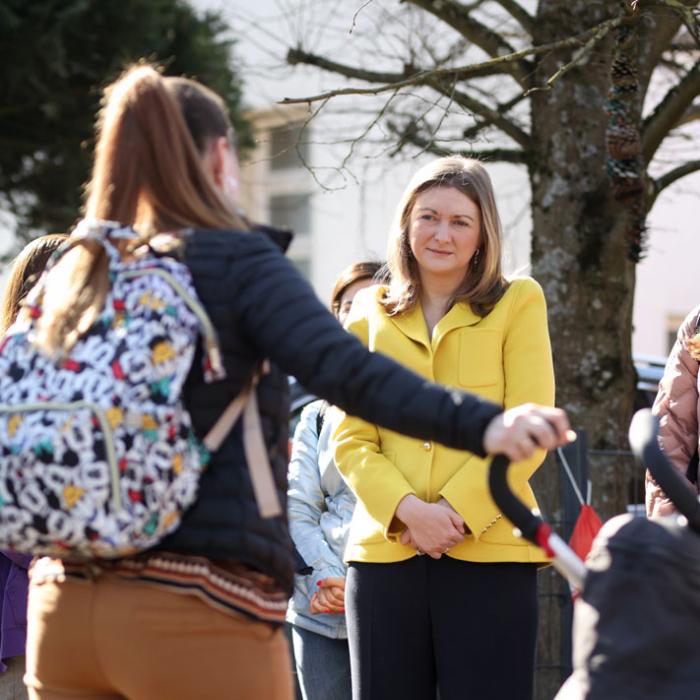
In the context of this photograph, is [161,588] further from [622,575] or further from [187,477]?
[622,575]

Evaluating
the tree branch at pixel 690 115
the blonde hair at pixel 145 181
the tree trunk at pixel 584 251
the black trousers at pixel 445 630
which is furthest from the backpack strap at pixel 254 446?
the tree branch at pixel 690 115

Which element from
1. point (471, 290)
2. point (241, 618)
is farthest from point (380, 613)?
point (241, 618)

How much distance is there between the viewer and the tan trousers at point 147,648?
2.56 m

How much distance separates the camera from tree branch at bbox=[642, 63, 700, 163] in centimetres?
667

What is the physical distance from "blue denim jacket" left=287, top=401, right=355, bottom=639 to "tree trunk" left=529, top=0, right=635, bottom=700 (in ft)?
6.93

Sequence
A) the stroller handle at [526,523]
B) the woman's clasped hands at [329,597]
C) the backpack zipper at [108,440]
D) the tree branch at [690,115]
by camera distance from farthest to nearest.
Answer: the tree branch at [690,115], the woman's clasped hands at [329,597], the stroller handle at [526,523], the backpack zipper at [108,440]

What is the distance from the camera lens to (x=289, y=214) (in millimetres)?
17375

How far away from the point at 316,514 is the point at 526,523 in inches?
88.6

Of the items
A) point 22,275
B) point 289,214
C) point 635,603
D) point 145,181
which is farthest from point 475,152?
point 289,214

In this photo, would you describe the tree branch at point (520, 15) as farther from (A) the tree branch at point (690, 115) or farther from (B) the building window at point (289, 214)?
(B) the building window at point (289, 214)

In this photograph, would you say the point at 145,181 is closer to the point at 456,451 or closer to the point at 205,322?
the point at 205,322

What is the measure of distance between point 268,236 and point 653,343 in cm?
1247

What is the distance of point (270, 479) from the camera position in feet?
8.72

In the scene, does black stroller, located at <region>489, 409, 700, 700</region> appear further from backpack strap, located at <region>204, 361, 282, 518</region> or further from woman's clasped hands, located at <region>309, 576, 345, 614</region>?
woman's clasped hands, located at <region>309, 576, 345, 614</region>
